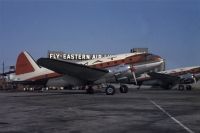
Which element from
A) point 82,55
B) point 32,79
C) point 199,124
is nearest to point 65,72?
point 32,79

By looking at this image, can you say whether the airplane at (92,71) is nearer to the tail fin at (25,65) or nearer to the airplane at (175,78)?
the tail fin at (25,65)

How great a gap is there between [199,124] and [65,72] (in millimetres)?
25440

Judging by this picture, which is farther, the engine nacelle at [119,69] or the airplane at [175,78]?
the airplane at [175,78]

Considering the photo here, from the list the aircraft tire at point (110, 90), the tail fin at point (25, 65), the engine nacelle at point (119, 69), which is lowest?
the aircraft tire at point (110, 90)

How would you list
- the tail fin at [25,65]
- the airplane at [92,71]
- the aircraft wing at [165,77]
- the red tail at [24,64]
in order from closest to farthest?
the airplane at [92,71] < the tail fin at [25,65] < the red tail at [24,64] < the aircraft wing at [165,77]

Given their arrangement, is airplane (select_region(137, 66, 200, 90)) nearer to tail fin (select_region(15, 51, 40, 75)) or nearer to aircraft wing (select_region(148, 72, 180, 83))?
aircraft wing (select_region(148, 72, 180, 83))

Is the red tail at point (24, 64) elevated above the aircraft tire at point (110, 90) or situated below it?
above

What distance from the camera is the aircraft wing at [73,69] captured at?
34781 mm

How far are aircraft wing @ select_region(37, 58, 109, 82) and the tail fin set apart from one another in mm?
4900

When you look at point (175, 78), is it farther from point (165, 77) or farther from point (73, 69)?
point (73, 69)

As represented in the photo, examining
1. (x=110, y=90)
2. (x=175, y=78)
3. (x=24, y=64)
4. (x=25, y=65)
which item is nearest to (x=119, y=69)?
(x=110, y=90)

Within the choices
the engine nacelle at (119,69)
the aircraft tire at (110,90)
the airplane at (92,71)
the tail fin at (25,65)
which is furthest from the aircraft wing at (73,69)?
the tail fin at (25,65)

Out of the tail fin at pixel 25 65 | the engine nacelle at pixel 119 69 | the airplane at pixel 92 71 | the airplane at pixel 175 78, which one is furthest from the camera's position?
the airplane at pixel 175 78

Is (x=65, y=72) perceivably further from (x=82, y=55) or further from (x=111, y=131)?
(x=82, y=55)
